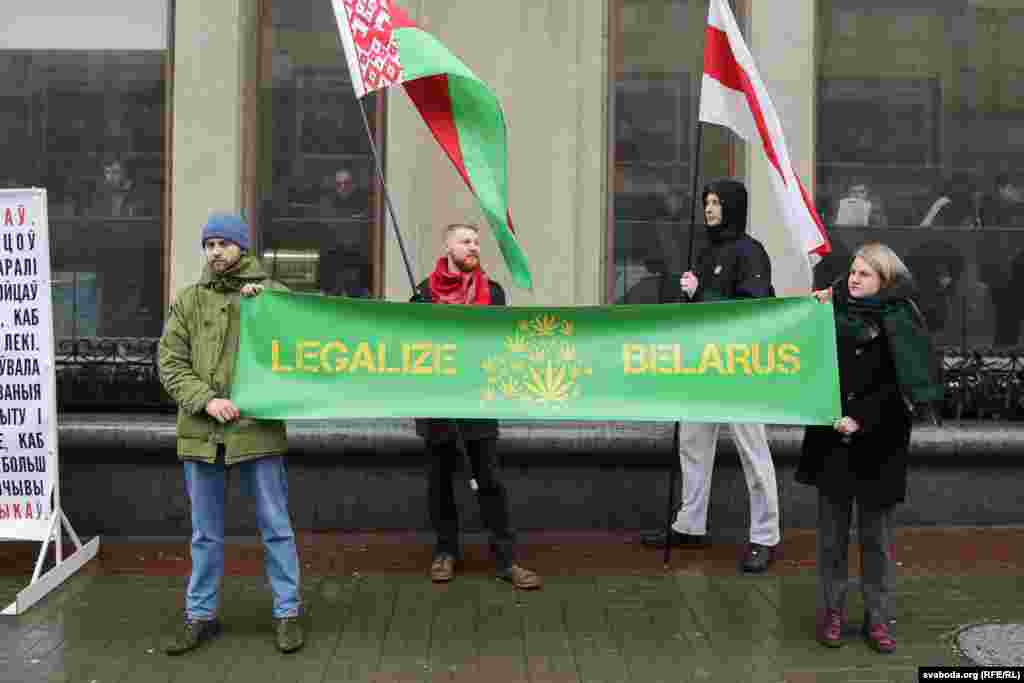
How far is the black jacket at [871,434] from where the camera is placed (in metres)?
6.25

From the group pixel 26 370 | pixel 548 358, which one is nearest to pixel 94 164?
pixel 26 370

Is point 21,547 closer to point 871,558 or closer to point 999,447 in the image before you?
point 871,558

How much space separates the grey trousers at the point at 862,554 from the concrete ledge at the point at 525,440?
95.7 inches

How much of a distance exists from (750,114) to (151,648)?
4285mm

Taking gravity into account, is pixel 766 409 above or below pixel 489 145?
below

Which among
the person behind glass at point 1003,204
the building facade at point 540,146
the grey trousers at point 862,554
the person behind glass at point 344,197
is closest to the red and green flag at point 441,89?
the grey trousers at point 862,554

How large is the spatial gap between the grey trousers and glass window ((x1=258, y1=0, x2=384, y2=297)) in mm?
4505

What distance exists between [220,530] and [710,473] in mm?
3302

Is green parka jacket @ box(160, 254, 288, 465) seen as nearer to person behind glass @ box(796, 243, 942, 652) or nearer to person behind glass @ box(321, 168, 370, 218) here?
person behind glass @ box(796, 243, 942, 652)

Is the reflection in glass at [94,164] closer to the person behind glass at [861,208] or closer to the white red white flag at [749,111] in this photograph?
the white red white flag at [749,111]

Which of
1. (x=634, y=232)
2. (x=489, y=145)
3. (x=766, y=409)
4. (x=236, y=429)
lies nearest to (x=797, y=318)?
(x=766, y=409)

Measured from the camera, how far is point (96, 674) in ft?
19.8

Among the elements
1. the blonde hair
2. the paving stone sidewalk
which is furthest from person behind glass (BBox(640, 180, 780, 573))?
the blonde hair

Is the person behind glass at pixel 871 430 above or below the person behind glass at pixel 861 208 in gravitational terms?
below
